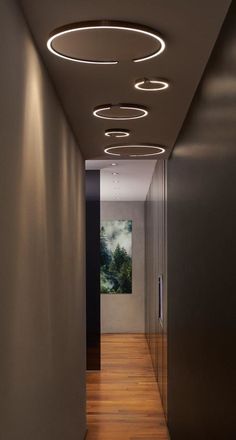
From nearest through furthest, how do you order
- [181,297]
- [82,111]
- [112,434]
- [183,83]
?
[183,83] → [82,111] → [181,297] → [112,434]

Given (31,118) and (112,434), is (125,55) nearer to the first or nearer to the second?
(31,118)

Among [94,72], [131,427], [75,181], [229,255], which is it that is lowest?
[131,427]

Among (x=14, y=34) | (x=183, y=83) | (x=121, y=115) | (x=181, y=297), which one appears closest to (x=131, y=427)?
(x=181, y=297)

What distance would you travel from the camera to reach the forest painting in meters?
13.0

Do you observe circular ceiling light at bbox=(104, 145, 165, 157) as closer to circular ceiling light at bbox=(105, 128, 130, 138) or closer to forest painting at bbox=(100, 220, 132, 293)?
circular ceiling light at bbox=(105, 128, 130, 138)

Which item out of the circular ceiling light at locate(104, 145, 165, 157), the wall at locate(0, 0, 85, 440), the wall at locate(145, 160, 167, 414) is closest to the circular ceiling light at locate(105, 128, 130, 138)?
the wall at locate(0, 0, 85, 440)

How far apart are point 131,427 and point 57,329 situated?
10.6ft

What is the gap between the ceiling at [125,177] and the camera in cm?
746

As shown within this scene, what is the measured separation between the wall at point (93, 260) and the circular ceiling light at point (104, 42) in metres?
5.69

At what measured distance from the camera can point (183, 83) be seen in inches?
123

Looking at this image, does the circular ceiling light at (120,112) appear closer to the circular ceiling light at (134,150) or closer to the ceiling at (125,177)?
the circular ceiling light at (134,150)

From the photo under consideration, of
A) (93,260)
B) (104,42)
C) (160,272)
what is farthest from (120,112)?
(93,260)

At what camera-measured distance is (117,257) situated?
13195 millimetres

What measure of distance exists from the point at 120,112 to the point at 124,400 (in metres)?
4.52
